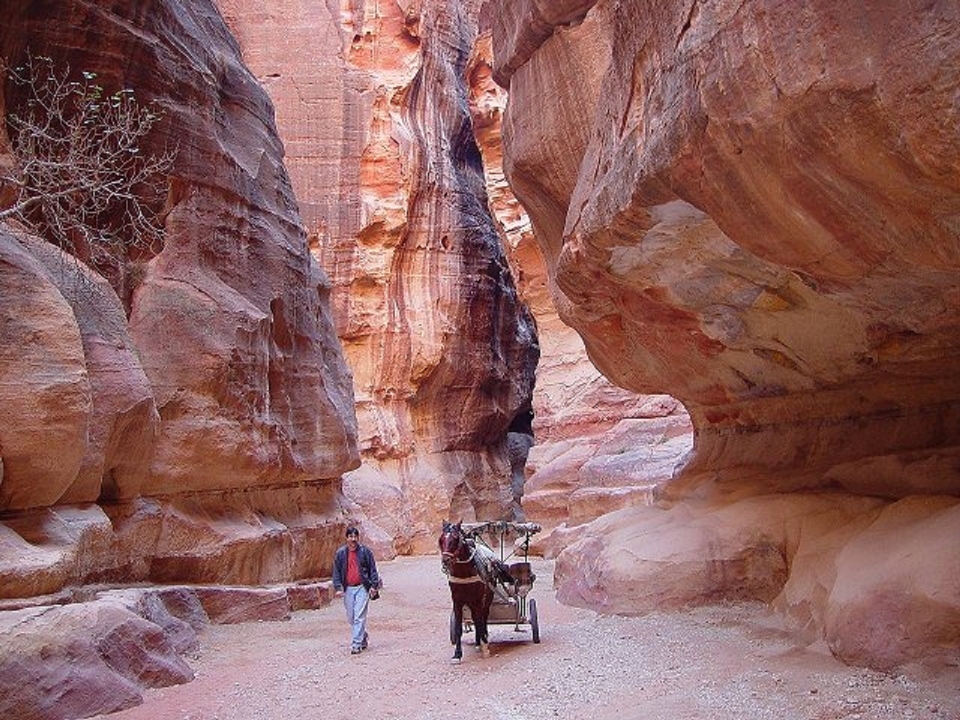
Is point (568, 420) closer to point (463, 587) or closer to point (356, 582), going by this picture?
point (356, 582)

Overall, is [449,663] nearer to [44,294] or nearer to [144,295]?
[44,294]

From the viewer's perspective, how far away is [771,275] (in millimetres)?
8172

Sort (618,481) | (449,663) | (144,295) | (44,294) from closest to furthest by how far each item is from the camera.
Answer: (449,663) → (44,294) → (144,295) → (618,481)

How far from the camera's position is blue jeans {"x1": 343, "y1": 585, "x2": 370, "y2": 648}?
A: 363 inches

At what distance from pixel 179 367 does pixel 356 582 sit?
4.47 metres

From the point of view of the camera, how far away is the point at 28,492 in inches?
328

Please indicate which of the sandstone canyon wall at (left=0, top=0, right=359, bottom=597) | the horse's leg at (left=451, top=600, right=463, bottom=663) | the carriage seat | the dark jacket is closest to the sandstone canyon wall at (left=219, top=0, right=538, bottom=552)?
the sandstone canyon wall at (left=0, top=0, right=359, bottom=597)

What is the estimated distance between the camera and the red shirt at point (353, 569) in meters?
9.48

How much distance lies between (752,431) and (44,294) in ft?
25.7

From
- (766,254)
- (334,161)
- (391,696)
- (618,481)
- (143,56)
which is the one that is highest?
(334,161)

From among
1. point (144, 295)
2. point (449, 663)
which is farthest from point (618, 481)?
point (449, 663)

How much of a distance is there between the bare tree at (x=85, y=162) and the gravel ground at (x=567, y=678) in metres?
4.97

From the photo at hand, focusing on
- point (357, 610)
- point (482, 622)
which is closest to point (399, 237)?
point (357, 610)

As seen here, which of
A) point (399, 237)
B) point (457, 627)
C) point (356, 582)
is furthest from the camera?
point (399, 237)
